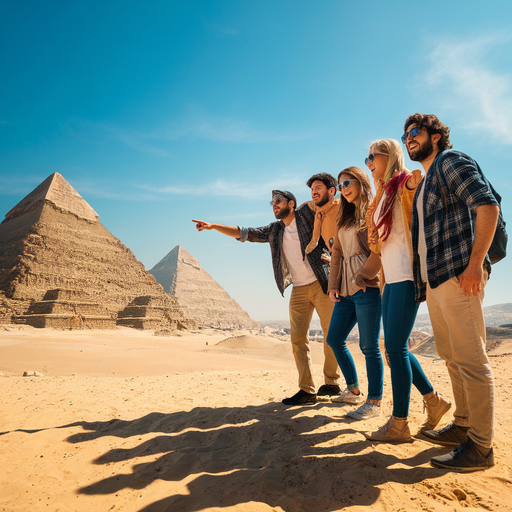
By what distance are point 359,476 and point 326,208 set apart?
83.7 inches

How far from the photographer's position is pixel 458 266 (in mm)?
1666

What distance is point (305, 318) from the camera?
3160 millimetres

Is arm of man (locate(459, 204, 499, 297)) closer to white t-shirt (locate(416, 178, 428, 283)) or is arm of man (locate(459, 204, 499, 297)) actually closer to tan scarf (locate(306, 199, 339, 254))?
white t-shirt (locate(416, 178, 428, 283))

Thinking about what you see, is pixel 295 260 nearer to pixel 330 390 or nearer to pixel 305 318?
pixel 305 318

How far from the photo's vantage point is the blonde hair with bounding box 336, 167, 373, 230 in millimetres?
2656

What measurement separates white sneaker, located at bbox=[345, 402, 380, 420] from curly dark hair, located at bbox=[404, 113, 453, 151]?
74.9 inches

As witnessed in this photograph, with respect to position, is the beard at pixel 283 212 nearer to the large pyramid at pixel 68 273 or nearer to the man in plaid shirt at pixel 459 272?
the man in plaid shirt at pixel 459 272

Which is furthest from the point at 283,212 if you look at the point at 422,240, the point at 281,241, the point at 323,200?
the point at 422,240

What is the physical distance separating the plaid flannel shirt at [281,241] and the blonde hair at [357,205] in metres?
0.46

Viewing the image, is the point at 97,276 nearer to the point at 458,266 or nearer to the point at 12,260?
the point at 12,260

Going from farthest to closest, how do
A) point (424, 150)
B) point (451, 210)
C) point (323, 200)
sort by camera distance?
1. point (323, 200)
2. point (424, 150)
3. point (451, 210)

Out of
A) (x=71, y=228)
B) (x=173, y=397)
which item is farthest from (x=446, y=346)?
(x=71, y=228)

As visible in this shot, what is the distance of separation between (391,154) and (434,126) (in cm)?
33

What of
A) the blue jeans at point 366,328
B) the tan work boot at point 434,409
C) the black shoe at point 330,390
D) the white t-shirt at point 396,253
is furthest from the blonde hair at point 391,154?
the black shoe at point 330,390
